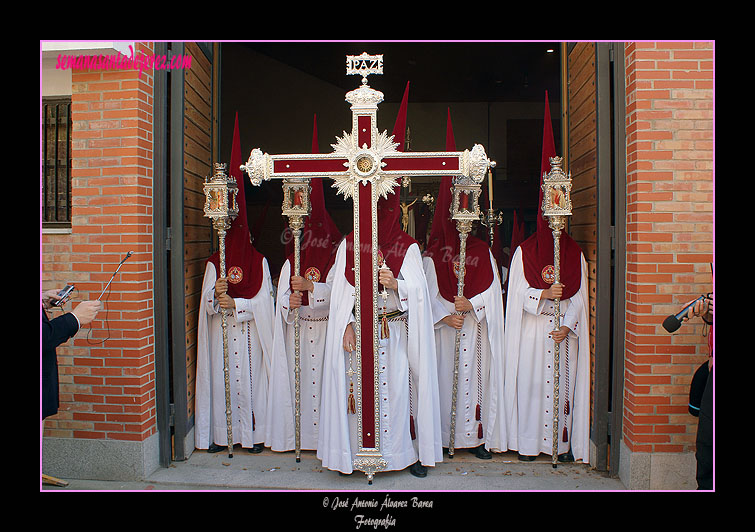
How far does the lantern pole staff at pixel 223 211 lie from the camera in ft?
15.0

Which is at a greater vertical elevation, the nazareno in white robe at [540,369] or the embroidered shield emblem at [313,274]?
the embroidered shield emblem at [313,274]

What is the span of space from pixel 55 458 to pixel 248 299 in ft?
6.50

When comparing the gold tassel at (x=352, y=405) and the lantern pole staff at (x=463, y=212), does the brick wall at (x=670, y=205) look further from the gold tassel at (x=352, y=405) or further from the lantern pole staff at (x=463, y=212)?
the gold tassel at (x=352, y=405)

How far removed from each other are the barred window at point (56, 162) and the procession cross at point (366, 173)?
1657 millimetres

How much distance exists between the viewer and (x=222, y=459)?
4.75 meters

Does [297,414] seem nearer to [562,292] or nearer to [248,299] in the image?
[248,299]

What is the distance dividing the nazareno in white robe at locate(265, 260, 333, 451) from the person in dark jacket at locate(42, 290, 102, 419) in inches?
62.5

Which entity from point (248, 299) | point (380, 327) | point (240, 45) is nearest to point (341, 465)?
point (380, 327)

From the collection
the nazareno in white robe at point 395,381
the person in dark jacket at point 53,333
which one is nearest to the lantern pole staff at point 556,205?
the nazareno in white robe at point 395,381

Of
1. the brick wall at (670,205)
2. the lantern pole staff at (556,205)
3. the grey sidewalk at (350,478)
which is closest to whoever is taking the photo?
the brick wall at (670,205)

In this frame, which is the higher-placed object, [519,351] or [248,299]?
[248,299]

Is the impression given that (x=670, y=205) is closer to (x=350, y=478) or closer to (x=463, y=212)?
(x=463, y=212)

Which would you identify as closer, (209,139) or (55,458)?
(55,458)

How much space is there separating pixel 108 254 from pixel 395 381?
2.47 meters
